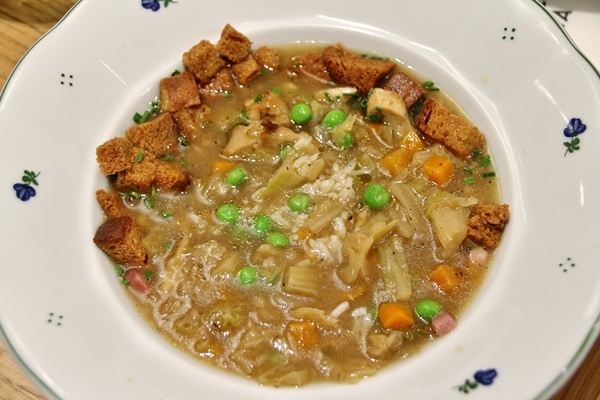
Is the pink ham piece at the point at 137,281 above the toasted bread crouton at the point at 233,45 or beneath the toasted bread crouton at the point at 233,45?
beneath

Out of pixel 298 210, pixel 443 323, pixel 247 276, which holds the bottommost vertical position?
pixel 247 276

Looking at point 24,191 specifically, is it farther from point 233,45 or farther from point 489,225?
point 489,225

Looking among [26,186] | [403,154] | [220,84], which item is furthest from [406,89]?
[26,186]

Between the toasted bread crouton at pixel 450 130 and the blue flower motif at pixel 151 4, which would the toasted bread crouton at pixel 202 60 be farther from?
the toasted bread crouton at pixel 450 130

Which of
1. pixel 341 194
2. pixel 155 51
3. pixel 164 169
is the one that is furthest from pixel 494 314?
pixel 155 51

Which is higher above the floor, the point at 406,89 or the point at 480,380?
the point at 406,89

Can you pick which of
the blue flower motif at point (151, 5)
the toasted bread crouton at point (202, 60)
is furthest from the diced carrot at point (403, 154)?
the blue flower motif at point (151, 5)
